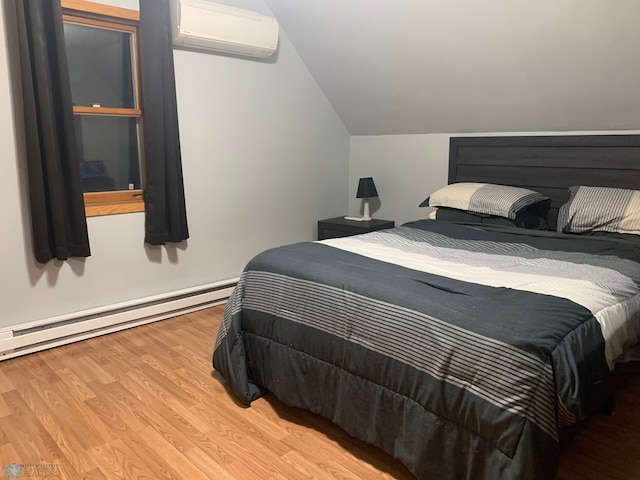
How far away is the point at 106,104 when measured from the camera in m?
3.04

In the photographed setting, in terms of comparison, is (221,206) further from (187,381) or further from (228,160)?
(187,381)

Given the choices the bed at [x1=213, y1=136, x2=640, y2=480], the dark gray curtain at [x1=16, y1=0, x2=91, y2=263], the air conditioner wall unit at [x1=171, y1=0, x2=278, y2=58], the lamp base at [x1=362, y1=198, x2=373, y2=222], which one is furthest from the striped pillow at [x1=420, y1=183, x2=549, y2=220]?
the dark gray curtain at [x1=16, y1=0, x2=91, y2=263]

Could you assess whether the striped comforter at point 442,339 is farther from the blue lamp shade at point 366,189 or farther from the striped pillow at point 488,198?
the blue lamp shade at point 366,189

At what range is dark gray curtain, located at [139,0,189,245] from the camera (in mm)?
2979

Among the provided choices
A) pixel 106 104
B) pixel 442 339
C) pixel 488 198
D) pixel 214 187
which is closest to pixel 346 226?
pixel 214 187

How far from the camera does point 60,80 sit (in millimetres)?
2646

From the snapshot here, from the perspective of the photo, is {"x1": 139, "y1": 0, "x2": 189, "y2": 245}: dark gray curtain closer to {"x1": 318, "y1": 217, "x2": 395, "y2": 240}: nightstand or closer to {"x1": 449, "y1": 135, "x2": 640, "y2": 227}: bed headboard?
{"x1": 318, "y1": 217, "x2": 395, "y2": 240}: nightstand

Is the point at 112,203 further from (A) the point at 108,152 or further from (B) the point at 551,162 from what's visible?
(B) the point at 551,162

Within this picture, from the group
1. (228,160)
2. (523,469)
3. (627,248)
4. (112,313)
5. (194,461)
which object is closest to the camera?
(523,469)

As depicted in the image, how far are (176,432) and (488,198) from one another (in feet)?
7.39

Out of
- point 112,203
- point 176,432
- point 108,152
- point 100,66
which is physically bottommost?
point 176,432

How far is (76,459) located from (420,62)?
293cm

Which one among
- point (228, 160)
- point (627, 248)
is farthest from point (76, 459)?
point (627, 248)

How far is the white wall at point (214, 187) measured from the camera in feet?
8.83
